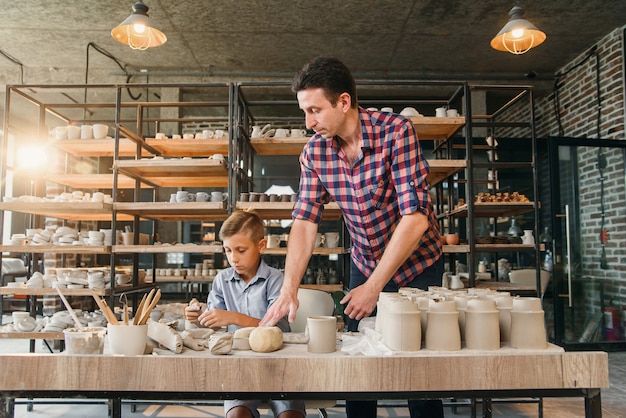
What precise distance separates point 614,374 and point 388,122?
363cm

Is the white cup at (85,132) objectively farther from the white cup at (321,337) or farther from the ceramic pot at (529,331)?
the ceramic pot at (529,331)

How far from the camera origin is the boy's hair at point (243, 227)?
205 centimetres

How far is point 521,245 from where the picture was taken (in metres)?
4.49

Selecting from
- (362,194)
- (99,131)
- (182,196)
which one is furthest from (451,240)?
(99,131)

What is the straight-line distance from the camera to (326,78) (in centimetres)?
156

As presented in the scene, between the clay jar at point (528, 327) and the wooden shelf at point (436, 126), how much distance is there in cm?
318

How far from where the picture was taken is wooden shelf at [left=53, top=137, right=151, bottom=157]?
447 cm

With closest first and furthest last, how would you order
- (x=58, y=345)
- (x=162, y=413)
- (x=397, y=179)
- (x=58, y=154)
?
(x=397, y=179) < (x=162, y=413) < (x=58, y=345) < (x=58, y=154)

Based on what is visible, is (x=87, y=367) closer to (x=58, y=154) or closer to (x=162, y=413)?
(x=162, y=413)

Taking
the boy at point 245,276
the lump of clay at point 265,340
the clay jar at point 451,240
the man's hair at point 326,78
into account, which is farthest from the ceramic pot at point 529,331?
the clay jar at point 451,240

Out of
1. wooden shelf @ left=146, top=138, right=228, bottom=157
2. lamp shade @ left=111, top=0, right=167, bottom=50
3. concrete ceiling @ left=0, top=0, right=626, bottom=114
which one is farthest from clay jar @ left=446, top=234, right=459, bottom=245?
lamp shade @ left=111, top=0, right=167, bottom=50

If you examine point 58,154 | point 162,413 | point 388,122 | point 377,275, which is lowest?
point 162,413

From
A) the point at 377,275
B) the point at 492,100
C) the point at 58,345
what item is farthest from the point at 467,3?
the point at 58,345

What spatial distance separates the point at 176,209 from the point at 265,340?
3.13m
